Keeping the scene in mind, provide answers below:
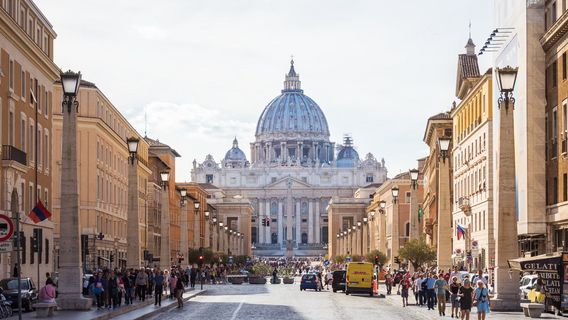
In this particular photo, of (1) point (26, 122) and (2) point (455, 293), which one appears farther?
(1) point (26, 122)

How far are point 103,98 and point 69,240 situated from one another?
42.9 meters

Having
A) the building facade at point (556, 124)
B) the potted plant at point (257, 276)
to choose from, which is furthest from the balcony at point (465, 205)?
the potted plant at point (257, 276)

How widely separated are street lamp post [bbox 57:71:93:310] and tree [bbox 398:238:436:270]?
37.8 metres

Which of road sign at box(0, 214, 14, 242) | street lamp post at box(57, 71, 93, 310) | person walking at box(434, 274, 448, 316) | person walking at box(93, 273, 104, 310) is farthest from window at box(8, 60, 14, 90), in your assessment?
road sign at box(0, 214, 14, 242)

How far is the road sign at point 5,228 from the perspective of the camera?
26000 mm

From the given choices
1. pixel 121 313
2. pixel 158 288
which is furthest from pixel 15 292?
pixel 158 288

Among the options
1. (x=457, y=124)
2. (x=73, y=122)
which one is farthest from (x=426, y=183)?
(x=73, y=122)

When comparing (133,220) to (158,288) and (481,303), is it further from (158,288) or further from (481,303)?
(481,303)

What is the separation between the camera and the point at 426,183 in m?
128

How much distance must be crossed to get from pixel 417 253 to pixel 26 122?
3062 cm

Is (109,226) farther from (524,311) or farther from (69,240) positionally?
(524,311)

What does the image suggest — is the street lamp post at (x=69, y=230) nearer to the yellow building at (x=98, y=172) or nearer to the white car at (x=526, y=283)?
the white car at (x=526, y=283)

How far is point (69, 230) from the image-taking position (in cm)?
4338

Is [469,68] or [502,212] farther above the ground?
[469,68]
